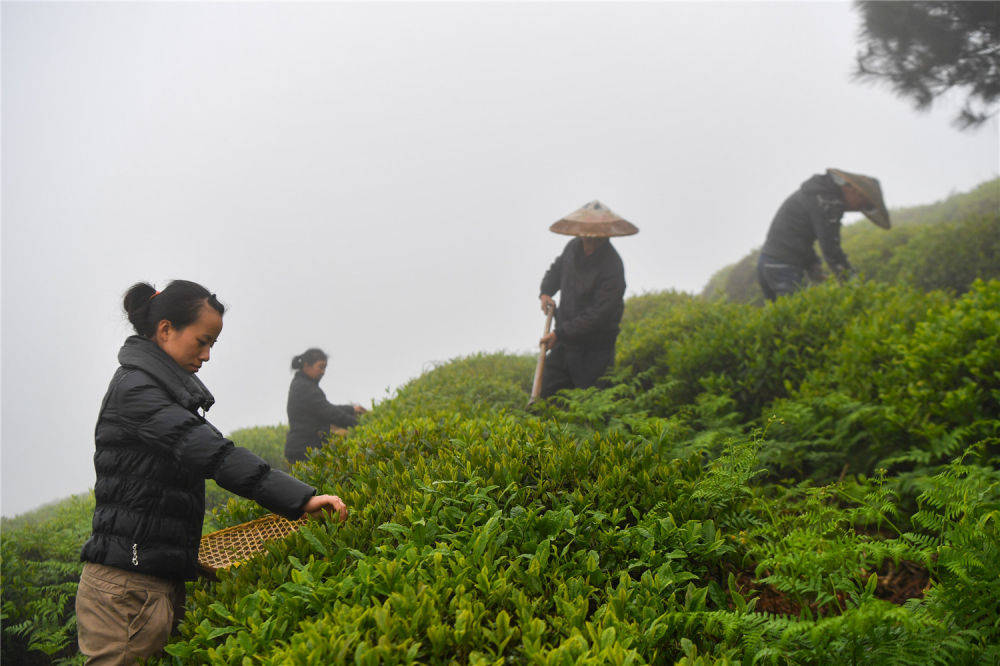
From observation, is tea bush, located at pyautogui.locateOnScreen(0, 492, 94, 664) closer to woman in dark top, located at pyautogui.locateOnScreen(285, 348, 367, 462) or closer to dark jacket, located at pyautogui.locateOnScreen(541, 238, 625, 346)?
woman in dark top, located at pyautogui.locateOnScreen(285, 348, 367, 462)

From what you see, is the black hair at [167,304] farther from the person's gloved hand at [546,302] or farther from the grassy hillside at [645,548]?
the person's gloved hand at [546,302]

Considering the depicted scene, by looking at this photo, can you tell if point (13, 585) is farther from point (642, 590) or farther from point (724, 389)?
point (724, 389)

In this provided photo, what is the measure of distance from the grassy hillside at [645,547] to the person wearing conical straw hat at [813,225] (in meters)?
3.25

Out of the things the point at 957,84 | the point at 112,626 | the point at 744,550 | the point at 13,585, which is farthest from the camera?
the point at 957,84

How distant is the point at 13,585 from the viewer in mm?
4977

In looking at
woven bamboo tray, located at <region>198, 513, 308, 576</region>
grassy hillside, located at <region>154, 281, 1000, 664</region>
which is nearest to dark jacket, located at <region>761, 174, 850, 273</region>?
grassy hillside, located at <region>154, 281, 1000, 664</region>

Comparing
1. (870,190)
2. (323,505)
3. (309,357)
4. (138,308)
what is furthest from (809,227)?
(138,308)

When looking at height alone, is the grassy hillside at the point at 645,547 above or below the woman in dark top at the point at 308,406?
below

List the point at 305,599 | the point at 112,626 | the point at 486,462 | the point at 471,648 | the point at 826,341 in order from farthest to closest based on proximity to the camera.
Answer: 1. the point at 826,341
2. the point at 486,462
3. the point at 112,626
4. the point at 305,599
5. the point at 471,648

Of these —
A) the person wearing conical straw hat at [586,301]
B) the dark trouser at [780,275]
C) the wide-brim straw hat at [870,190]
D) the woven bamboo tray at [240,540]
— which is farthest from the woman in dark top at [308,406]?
the wide-brim straw hat at [870,190]

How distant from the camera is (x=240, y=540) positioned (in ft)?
10.6

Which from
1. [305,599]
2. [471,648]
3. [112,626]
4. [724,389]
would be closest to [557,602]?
[471,648]

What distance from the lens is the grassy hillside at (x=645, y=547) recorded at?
2127mm

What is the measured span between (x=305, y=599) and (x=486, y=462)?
1.19m
